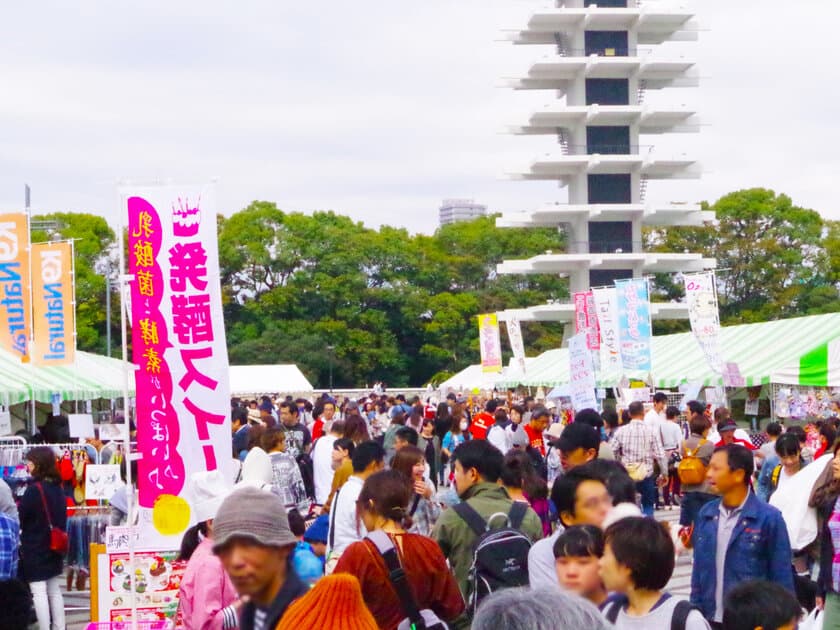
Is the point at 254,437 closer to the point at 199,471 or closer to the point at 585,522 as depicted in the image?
the point at 199,471

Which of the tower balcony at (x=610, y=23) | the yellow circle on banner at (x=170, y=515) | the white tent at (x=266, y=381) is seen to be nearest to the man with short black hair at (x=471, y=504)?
Answer: the yellow circle on banner at (x=170, y=515)

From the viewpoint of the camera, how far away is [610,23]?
59.9 metres

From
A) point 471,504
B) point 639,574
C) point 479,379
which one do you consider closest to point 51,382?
point 471,504

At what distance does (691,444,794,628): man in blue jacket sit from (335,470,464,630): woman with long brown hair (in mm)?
1102

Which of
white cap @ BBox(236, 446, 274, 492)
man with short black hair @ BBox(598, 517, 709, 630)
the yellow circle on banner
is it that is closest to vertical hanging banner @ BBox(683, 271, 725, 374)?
white cap @ BBox(236, 446, 274, 492)

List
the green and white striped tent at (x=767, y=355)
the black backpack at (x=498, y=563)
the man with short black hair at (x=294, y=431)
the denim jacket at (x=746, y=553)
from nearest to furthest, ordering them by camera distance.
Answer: the denim jacket at (x=746, y=553) → the black backpack at (x=498, y=563) → the man with short black hair at (x=294, y=431) → the green and white striped tent at (x=767, y=355)

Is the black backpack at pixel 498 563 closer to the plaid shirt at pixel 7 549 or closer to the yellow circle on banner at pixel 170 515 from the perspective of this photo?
the yellow circle on banner at pixel 170 515

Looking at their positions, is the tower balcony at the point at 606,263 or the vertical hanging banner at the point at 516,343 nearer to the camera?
the vertical hanging banner at the point at 516,343

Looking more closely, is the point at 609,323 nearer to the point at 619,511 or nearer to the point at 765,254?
the point at 619,511

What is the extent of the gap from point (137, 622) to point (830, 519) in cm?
399

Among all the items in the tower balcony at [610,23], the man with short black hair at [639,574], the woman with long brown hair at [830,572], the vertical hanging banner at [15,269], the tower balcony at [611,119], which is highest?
the tower balcony at [610,23]

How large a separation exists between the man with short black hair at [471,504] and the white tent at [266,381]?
130 ft

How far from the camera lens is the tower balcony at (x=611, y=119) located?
58.3m

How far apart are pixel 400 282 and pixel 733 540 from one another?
56.6 meters
